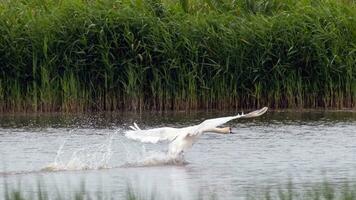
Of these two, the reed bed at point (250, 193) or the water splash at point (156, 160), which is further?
the water splash at point (156, 160)

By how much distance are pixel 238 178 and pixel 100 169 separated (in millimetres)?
1941

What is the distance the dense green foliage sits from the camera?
64.0ft

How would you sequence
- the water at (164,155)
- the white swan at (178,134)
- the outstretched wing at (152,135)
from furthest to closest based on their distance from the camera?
1. the white swan at (178,134)
2. the outstretched wing at (152,135)
3. the water at (164,155)

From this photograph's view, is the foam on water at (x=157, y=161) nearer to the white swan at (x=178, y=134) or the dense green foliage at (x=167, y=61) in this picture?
the white swan at (x=178, y=134)

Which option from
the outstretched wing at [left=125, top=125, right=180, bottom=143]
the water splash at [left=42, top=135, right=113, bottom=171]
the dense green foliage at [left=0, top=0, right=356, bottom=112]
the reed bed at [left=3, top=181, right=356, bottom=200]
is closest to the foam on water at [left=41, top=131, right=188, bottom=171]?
the water splash at [left=42, top=135, right=113, bottom=171]

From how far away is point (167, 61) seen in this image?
19.6 meters

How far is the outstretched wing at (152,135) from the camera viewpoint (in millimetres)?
13781

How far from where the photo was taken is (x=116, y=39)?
1969 centimetres

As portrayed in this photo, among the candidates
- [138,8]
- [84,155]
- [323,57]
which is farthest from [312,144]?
[138,8]

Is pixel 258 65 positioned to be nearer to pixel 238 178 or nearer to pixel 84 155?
pixel 84 155

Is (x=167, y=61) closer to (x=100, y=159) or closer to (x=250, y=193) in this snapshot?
(x=100, y=159)

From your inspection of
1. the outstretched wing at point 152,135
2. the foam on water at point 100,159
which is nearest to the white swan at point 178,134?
the outstretched wing at point 152,135

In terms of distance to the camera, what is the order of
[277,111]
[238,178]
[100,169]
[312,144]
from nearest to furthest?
[238,178] → [100,169] → [312,144] → [277,111]

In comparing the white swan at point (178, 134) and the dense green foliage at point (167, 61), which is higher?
the dense green foliage at point (167, 61)
